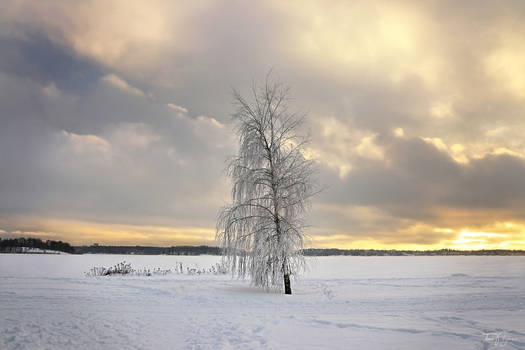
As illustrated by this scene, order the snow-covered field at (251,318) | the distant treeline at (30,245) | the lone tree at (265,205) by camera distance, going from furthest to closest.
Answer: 1. the distant treeline at (30,245)
2. the lone tree at (265,205)
3. the snow-covered field at (251,318)

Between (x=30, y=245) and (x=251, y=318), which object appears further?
(x=30, y=245)

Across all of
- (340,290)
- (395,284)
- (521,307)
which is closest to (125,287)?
(340,290)

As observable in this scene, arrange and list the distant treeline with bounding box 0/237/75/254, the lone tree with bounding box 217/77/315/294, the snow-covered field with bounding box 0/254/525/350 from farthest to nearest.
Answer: the distant treeline with bounding box 0/237/75/254, the lone tree with bounding box 217/77/315/294, the snow-covered field with bounding box 0/254/525/350

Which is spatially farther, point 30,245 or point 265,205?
point 30,245

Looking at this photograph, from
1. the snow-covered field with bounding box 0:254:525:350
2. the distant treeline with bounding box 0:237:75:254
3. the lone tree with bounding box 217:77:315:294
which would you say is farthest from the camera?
the distant treeline with bounding box 0:237:75:254

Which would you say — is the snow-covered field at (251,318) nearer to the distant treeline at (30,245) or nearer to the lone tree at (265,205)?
the lone tree at (265,205)

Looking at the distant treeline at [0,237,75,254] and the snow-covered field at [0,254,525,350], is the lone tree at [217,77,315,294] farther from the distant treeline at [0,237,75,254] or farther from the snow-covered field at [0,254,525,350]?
the distant treeline at [0,237,75,254]

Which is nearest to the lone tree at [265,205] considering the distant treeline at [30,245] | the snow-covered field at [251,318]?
the snow-covered field at [251,318]

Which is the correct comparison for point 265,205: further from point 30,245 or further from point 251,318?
point 30,245

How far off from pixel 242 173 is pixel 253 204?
5.46ft

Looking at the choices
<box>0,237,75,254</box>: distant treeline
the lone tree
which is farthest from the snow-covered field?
<box>0,237,75,254</box>: distant treeline

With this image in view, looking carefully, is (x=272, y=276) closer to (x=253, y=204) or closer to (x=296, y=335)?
(x=253, y=204)

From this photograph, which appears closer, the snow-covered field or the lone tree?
the snow-covered field

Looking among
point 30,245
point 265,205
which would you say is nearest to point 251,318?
point 265,205
